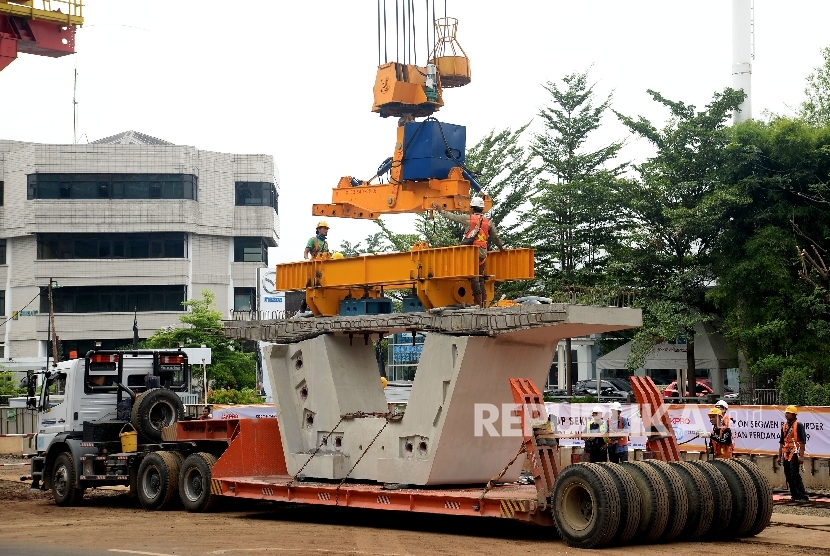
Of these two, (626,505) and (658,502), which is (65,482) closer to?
(626,505)

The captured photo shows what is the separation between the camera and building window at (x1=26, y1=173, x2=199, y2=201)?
7231 cm

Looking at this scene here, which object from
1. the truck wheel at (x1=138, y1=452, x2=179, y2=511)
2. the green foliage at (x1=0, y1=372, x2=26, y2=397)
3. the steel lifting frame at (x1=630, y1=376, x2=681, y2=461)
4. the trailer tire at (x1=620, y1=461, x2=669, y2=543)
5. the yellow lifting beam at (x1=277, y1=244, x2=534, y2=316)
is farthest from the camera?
the green foliage at (x1=0, y1=372, x2=26, y2=397)

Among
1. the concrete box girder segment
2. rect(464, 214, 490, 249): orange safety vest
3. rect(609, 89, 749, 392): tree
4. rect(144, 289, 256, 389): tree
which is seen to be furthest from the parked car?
rect(464, 214, 490, 249): orange safety vest

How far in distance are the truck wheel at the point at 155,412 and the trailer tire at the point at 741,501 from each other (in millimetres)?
11307

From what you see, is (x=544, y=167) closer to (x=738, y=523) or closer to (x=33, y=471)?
(x=33, y=471)

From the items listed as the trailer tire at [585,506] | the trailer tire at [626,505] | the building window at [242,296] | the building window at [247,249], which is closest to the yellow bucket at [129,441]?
the trailer tire at [585,506]

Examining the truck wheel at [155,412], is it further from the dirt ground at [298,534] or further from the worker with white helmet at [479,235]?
the worker with white helmet at [479,235]

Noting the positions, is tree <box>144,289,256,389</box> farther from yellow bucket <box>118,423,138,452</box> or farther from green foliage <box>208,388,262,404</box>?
yellow bucket <box>118,423,138,452</box>

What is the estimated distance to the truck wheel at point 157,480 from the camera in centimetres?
2109

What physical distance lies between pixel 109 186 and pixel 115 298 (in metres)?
7.25

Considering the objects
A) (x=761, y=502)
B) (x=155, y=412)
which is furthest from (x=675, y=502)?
(x=155, y=412)

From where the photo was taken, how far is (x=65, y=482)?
2261cm

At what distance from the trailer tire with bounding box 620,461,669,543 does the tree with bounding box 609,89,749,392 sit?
2585 cm

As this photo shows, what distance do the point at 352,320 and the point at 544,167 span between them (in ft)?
90.1
